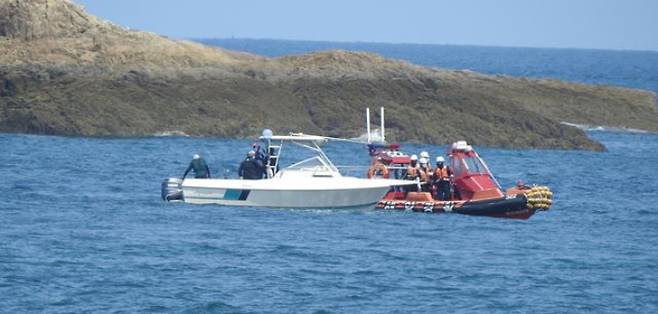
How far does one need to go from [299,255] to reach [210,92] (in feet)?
86.0

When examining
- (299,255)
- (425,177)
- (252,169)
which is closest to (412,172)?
(425,177)

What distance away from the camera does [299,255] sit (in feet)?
100

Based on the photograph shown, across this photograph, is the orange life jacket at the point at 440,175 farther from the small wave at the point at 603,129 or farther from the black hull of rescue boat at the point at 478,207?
the small wave at the point at 603,129

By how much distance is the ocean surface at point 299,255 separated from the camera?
26.5 metres

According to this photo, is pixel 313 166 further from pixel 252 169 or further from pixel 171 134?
pixel 171 134

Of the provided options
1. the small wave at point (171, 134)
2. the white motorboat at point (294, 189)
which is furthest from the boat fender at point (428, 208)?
the small wave at point (171, 134)

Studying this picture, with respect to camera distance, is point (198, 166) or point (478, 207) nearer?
point (478, 207)

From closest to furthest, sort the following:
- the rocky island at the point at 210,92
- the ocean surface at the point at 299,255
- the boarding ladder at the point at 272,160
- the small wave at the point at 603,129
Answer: the ocean surface at the point at 299,255
the boarding ladder at the point at 272,160
the rocky island at the point at 210,92
the small wave at the point at 603,129

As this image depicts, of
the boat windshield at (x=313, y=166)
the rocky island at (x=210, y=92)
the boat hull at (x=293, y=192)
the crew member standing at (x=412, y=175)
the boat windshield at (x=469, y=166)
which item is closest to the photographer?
the boat hull at (x=293, y=192)

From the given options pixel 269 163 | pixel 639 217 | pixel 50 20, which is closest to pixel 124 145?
pixel 50 20

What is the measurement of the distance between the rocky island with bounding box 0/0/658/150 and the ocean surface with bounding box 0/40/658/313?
9443mm

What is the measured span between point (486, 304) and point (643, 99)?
42.9 meters

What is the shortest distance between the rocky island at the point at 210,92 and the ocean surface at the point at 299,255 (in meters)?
9.76

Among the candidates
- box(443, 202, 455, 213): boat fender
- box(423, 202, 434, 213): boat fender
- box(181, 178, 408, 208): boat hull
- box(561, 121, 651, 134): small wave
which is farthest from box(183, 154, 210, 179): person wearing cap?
box(561, 121, 651, 134): small wave
